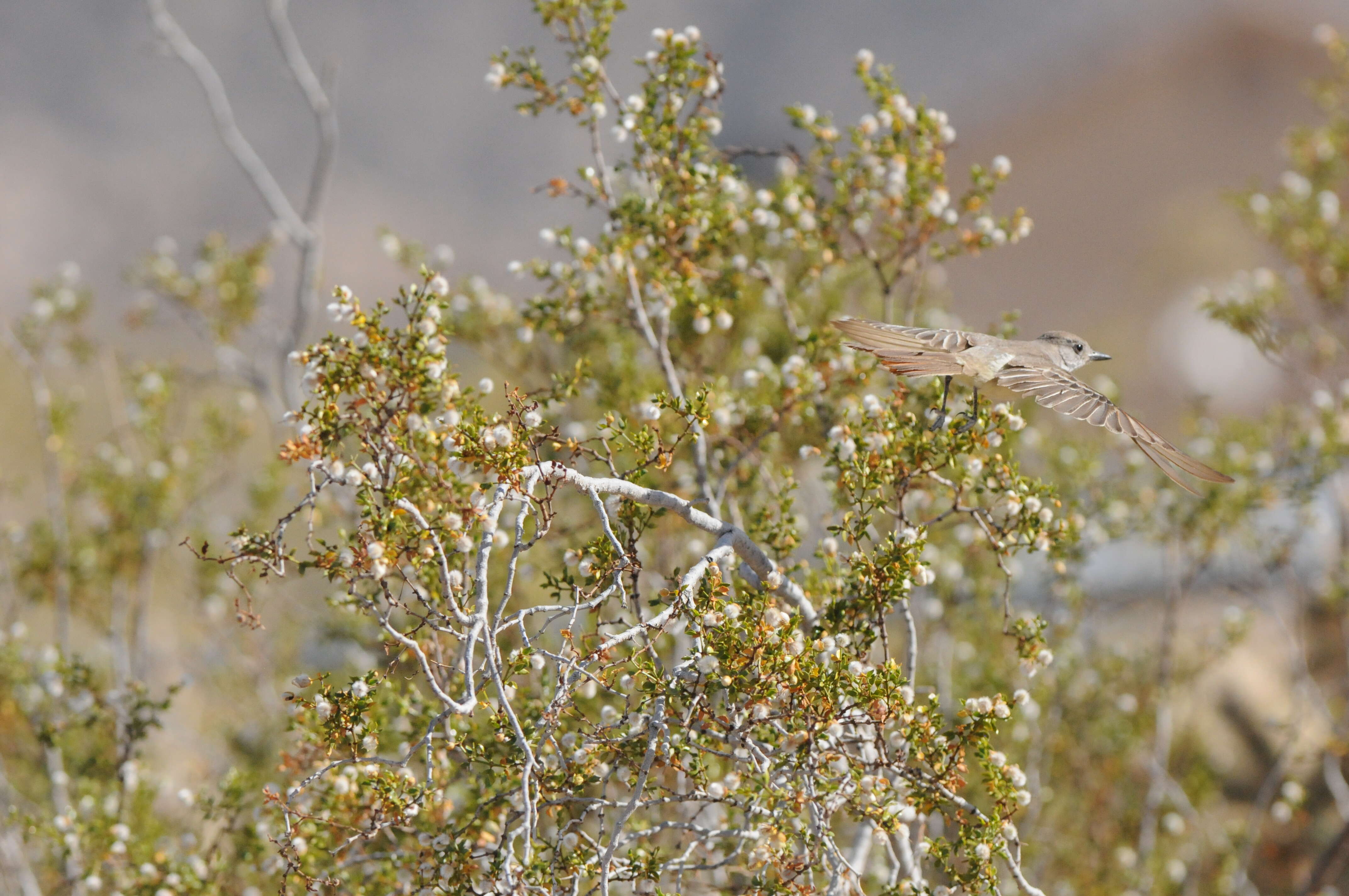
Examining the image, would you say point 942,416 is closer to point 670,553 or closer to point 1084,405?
point 1084,405

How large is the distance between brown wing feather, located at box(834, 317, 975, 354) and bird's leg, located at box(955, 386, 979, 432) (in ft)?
0.63

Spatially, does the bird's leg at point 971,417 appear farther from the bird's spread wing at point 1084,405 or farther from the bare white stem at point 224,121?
the bare white stem at point 224,121

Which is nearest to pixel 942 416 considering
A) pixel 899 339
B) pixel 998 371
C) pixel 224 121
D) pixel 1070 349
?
pixel 998 371

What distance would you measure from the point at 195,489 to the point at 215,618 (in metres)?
1.16

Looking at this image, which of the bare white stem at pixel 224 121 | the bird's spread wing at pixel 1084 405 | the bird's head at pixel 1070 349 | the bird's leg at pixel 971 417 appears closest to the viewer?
the bird's spread wing at pixel 1084 405

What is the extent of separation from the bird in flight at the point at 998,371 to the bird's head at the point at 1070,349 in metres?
0.30

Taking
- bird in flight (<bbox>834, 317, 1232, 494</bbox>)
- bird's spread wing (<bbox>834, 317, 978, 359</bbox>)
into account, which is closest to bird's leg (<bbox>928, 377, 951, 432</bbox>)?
bird in flight (<bbox>834, 317, 1232, 494</bbox>)

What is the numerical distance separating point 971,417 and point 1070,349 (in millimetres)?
774

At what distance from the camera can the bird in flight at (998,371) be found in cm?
301

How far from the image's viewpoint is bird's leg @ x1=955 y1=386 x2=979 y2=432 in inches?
131

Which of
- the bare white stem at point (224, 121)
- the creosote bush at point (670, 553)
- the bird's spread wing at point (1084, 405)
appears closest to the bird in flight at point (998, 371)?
the bird's spread wing at point (1084, 405)

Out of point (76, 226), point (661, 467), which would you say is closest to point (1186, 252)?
point (661, 467)

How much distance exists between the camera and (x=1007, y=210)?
21141 mm

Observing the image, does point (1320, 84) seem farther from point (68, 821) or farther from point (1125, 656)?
point (68, 821)
